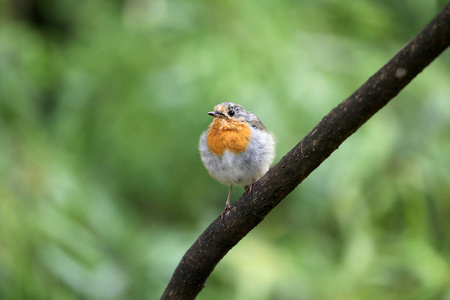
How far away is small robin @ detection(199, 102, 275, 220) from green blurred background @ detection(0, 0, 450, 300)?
71cm

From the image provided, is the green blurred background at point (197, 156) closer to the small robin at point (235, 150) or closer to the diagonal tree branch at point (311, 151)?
the small robin at point (235, 150)

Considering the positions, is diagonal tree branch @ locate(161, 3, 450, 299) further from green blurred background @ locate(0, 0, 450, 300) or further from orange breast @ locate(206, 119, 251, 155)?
green blurred background @ locate(0, 0, 450, 300)

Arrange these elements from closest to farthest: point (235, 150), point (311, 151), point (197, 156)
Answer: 1. point (311, 151)
2. point (235, 150)
3. point (197, 156)

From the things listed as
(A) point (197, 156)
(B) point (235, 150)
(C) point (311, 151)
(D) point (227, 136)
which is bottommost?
(C) point (311, 151)

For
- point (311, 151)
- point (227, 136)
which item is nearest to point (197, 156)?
point (227, 136)

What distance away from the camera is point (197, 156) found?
5.29 m

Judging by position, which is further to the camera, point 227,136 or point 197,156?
point 197,156

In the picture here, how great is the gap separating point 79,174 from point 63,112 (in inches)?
25.1

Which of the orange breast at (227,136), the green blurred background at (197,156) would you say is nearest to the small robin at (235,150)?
the orange breast at (227,136)

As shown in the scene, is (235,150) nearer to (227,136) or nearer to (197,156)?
(227,136)

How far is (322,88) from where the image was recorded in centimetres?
472

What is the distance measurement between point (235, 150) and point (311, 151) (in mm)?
1511

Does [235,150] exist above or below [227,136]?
below

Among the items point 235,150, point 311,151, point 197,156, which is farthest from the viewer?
point 197,156
